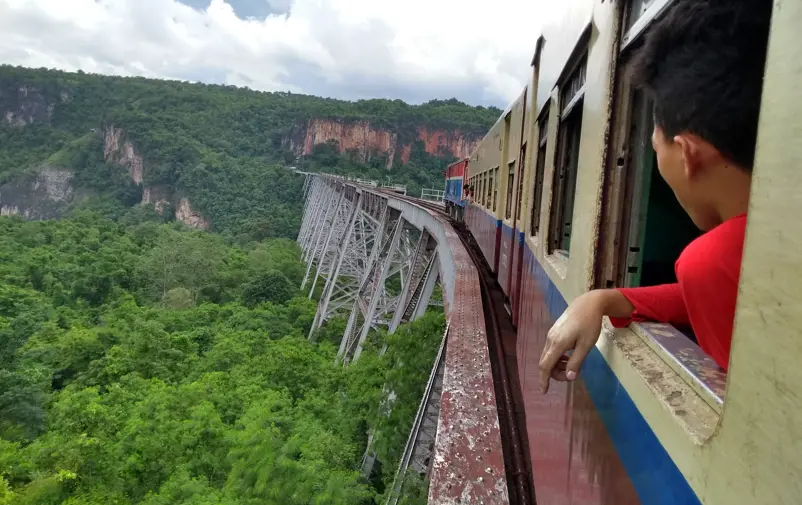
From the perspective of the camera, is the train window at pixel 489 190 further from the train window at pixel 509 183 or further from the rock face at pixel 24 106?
the rock face at pixel 24 106

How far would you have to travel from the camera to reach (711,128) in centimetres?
85

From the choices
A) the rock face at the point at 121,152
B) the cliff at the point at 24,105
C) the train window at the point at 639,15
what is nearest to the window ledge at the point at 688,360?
the train window at the point at 639,15

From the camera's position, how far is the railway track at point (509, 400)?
2.56m

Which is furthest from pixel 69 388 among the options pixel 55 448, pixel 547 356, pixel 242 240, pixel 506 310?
pixel 242 240

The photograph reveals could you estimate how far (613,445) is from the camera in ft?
3.92

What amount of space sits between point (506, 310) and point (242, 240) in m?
41.9

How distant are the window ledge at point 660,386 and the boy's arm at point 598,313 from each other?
63 millimetres

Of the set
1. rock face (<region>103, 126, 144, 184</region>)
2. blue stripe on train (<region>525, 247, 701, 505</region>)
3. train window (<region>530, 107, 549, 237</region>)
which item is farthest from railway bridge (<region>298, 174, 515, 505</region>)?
rock face (<region>103, 126, 144, 184</region>)

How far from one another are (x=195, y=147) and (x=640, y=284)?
65676 mm

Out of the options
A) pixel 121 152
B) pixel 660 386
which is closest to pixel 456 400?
pixel 660 386

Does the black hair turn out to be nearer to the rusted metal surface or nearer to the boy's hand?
the boy's hand

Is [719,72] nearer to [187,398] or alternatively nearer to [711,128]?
[711,128]

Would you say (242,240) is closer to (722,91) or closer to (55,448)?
(55,448)

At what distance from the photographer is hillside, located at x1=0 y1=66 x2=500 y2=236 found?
2184 inches
